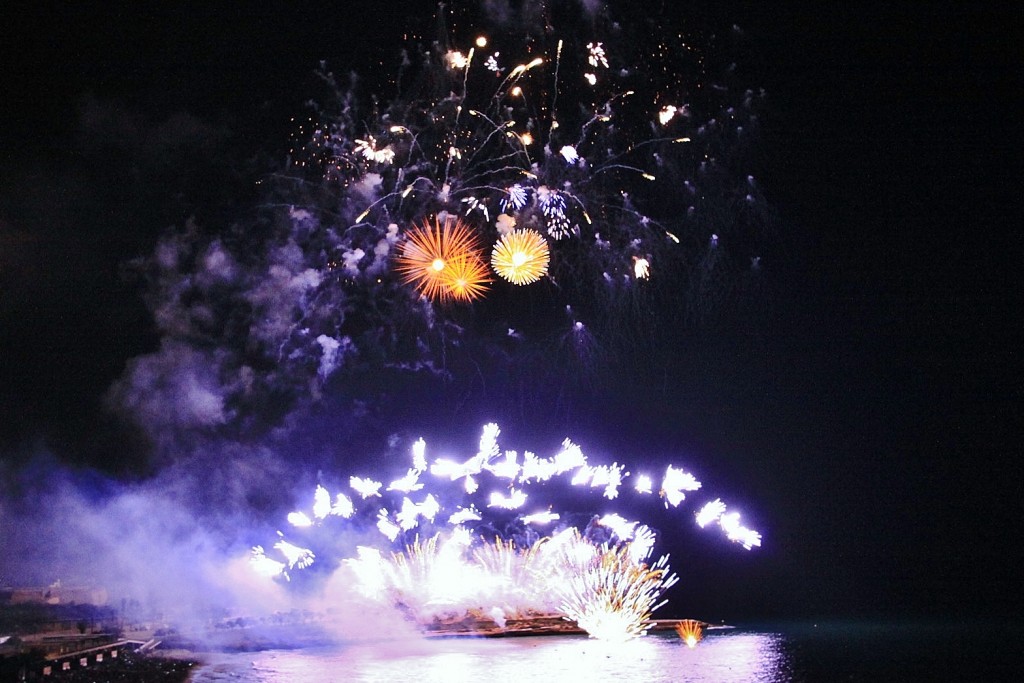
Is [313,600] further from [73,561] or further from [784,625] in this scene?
[784,625]

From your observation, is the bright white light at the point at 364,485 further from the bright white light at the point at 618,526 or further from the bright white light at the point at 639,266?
the bright white light at the point at 639,266

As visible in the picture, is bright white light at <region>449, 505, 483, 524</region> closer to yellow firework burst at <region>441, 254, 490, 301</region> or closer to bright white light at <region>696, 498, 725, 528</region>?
bright white light at <region>696, 498, 725, 528</region>

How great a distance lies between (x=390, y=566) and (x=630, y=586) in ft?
26.8

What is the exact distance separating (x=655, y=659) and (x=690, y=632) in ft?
22.1

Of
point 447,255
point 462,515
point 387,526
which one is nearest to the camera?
point 447,255

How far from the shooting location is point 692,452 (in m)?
31.1

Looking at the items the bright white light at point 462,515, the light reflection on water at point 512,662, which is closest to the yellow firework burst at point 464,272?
the light reflection on water at point 512,662

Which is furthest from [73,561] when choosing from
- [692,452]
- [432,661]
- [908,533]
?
[908,533]

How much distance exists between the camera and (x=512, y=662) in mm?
18062

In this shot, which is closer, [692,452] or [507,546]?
[507,546]

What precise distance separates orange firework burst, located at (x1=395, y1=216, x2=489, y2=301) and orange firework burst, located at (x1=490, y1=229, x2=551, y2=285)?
0.74 meters

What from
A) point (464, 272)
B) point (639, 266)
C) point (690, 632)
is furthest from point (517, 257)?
point (690, 632)

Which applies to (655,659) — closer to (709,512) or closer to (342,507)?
(709,512)

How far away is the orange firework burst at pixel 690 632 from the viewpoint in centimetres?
2346
